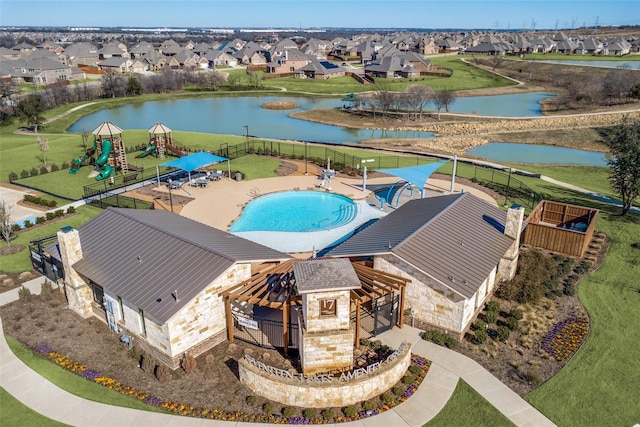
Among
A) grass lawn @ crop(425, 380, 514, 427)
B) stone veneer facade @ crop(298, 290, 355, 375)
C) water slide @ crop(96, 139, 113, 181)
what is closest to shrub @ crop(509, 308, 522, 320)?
grass lawn @ crop(425, 380, 514, 427)

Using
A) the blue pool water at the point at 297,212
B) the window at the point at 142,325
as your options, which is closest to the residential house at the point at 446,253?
the blue pool water at the point at 297,212

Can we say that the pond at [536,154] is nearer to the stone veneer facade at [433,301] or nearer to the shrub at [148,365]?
the stone veneer facade at [433,301]

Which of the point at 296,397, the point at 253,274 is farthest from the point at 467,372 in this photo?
the point at 253,274

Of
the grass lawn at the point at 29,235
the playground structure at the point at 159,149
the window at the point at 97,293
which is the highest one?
the playground structure at the point at 159,149

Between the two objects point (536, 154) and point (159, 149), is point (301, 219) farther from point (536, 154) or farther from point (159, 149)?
point (536, 154)

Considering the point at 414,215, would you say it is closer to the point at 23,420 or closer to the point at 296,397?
the point at 296,397

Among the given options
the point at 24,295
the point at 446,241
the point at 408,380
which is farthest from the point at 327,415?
the point at 24,295
